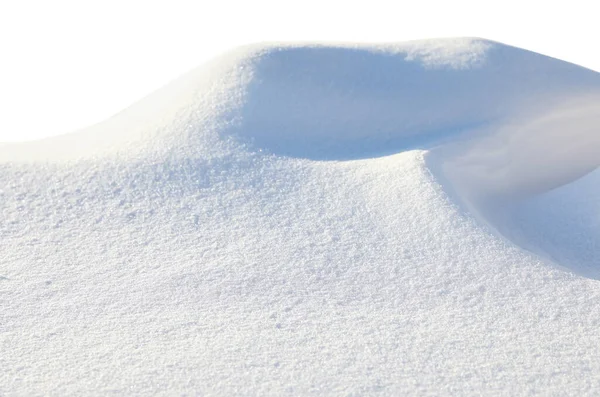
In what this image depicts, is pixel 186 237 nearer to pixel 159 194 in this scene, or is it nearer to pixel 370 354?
pixel 159 194

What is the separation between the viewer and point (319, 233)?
5.86 meters

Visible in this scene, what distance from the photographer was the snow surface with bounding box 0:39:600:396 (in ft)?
15.4

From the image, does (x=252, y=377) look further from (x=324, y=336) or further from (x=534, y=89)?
(x=534, y=89)

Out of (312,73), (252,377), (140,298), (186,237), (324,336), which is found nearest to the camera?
(252,377)

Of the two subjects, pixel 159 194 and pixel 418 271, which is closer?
pixel 418 271

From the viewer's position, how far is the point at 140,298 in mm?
5254

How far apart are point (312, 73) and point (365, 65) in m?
0.46

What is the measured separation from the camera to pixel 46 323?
5.05m

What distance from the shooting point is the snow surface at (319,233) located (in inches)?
185

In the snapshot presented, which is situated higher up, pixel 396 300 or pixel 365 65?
pixel 365 65

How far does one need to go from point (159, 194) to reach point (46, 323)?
1.49m

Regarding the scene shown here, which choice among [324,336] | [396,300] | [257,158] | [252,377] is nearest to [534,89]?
[257,158]

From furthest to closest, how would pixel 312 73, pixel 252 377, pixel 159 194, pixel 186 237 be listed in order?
pixel 312 73 → pixel 159 194 → pixel 186 237 → pixel 252 377

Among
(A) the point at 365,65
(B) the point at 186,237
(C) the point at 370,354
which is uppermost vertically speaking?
(A) the point at 365,65
